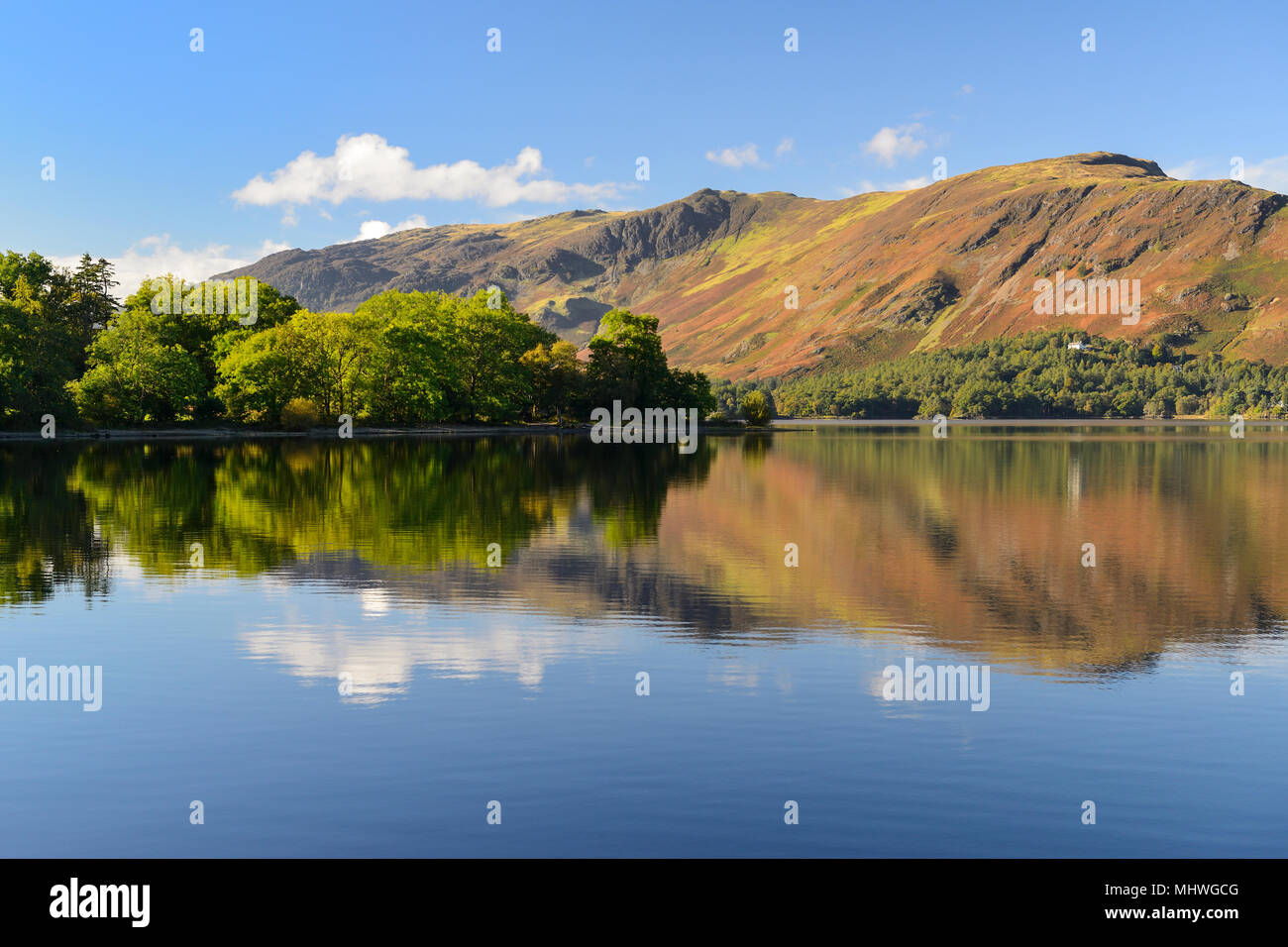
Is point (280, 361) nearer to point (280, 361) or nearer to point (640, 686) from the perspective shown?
point (280, 361)

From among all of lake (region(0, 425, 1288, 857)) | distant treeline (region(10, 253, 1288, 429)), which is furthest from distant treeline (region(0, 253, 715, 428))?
lake (region(0, 425, 1288, 857))

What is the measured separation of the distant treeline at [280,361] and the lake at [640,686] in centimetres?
9793

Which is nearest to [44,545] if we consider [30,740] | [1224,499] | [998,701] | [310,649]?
[310,649]

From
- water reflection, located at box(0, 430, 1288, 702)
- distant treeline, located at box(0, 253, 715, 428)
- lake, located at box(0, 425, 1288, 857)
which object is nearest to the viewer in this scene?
lake, located at box(0, 425, 1288, 857)

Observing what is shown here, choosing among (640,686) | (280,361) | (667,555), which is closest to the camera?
(640,686)

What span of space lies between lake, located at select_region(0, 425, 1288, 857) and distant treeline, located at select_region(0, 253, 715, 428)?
97.9 metres

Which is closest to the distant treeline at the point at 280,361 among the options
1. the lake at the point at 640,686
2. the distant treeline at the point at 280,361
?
the distant treeline at the point at 280,361

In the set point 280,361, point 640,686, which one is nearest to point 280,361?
point 280,361

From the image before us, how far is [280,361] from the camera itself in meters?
152

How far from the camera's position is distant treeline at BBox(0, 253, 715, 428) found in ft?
448

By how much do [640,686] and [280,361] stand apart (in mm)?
142149

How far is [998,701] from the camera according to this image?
798 inches

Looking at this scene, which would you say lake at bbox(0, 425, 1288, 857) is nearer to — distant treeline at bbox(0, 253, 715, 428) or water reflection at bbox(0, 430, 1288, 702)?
water reflection at bbox(0, 430, 1288, 702)
